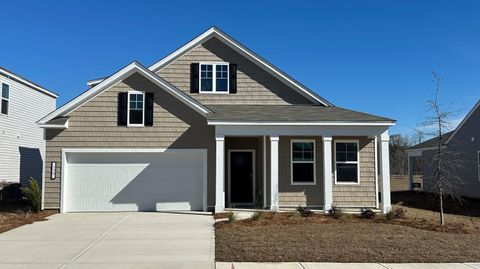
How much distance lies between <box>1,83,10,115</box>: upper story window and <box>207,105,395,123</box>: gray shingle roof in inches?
406

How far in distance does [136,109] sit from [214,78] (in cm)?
403

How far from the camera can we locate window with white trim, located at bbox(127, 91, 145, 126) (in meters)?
16.0

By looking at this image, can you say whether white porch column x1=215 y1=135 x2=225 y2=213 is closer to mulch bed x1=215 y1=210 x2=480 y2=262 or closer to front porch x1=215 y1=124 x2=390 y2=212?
front porch x1=215 y1=124 x2=390 y2=212

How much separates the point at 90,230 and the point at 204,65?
9.19 m

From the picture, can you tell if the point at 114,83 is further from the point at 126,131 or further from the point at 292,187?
the point at 292,187

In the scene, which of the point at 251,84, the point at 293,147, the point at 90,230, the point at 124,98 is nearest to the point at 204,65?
the point at 251,84

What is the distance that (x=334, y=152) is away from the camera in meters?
16.6

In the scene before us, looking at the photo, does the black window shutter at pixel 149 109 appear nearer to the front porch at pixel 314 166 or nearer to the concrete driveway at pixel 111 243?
the front porch at pixel 314 166

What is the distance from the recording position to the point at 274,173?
15.4m

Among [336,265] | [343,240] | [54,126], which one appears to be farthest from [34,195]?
[336,265]

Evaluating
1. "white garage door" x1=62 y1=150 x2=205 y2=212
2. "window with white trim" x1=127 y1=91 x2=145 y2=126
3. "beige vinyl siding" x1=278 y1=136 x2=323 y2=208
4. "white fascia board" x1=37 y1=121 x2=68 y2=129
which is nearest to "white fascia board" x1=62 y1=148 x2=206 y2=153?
"white garage door" x1=62 y1=150 x2=205 y2=212

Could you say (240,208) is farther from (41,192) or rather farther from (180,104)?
(41,192)

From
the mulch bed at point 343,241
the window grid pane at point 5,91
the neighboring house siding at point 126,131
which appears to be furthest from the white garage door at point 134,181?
the window grid pane at point 5,91

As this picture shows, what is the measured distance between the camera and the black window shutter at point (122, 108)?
16.0 meters
